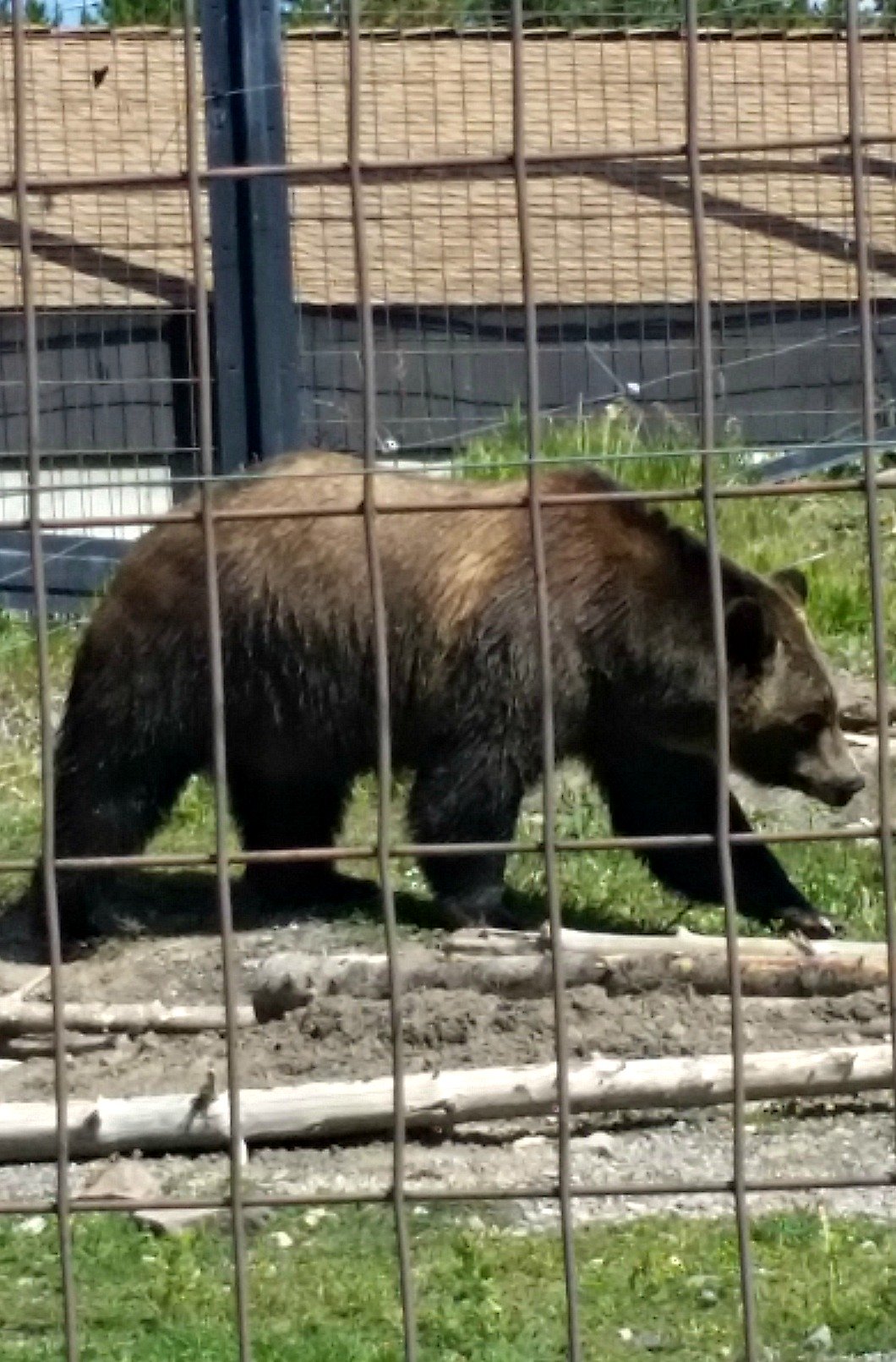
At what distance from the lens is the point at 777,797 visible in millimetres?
10281

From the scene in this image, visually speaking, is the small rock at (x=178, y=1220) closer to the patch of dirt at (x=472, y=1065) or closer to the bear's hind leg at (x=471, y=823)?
the patch of dirt at (x=472, y=1065)

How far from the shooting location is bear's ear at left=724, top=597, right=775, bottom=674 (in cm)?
856

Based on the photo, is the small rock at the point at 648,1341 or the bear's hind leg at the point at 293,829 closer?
the small rock at the point at 648,1341

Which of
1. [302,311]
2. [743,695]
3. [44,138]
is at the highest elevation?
[44,138]

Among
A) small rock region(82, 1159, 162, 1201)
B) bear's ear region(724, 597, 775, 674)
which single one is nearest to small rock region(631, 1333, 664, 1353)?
small rock region(82, 1159, 162, 1201)

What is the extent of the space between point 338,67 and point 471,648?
753 centimetres

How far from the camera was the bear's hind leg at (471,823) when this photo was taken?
8570 mm

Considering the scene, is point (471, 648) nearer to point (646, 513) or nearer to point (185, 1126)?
point (646, 513)

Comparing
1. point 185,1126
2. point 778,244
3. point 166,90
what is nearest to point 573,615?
point 185,1126

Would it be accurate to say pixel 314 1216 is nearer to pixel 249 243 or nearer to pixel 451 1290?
pixel 451 1290

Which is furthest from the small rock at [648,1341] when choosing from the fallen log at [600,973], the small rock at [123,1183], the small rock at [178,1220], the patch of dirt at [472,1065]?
the fallen log at [600,973]

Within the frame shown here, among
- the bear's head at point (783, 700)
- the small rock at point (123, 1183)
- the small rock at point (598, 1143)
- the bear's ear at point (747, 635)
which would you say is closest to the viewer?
the small rock at point (123, 1183)

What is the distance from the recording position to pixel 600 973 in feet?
24.3

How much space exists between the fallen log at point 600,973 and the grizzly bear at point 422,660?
108 cm
